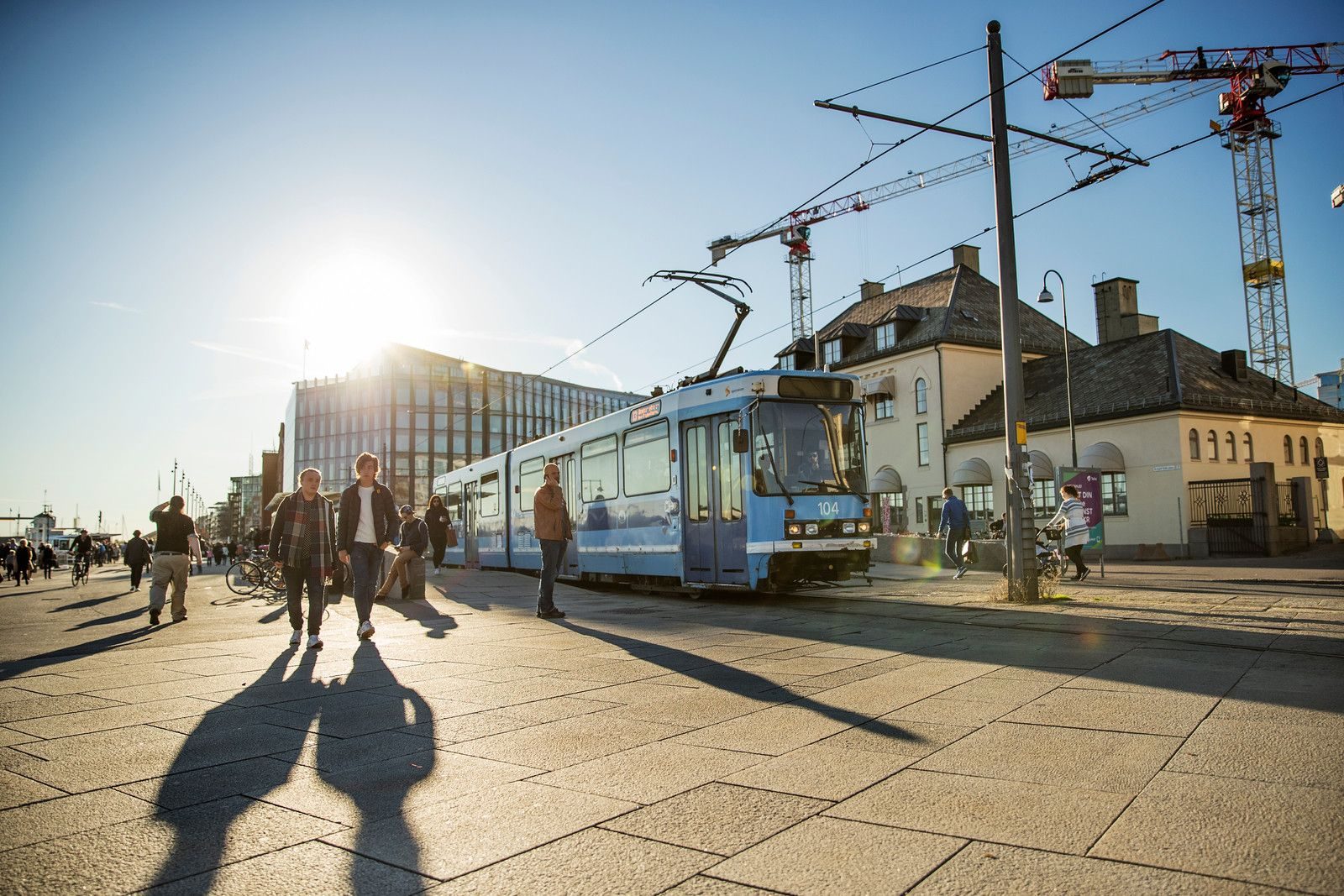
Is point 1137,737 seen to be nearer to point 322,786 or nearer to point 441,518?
point 322,786

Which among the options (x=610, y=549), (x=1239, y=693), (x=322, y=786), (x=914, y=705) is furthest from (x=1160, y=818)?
(x=610, y=549)

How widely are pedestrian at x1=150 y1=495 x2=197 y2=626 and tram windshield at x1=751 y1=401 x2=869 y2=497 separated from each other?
8220 mm

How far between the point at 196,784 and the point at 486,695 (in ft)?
7.40

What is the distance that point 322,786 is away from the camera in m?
3.94

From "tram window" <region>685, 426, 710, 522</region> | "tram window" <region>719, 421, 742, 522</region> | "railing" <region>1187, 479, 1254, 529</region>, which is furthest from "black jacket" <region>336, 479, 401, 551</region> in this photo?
"railing" <region>1187, 479, 1254, 529</region>

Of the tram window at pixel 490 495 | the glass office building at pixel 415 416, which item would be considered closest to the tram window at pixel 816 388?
the tram window at pixel 490 495

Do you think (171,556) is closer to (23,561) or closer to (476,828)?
(476,828)

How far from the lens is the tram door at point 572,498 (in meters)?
18.5

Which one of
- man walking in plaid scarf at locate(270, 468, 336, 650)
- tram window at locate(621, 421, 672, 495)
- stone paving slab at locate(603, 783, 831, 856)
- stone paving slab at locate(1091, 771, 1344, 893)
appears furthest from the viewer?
tram window at locate(621, 421, 672, 495)

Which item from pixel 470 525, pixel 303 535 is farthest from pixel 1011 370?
pixel 470 525

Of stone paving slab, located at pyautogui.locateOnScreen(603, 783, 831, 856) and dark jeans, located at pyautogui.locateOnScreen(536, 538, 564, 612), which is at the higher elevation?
dark jeans, located at pyautogui.locateOnScreen(536, 538, 564, 612)

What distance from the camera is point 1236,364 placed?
35469 millimetres

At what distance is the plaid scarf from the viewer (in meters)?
9.39

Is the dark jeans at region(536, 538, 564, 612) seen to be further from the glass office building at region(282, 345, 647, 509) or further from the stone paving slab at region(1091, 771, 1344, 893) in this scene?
the glass office building at region(282, 345, 647, 509)
